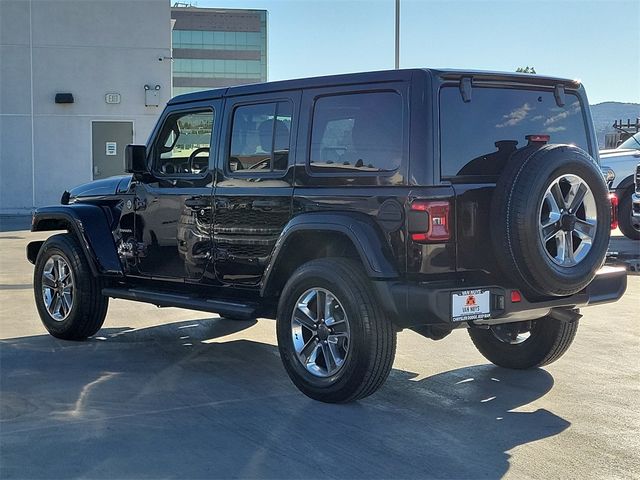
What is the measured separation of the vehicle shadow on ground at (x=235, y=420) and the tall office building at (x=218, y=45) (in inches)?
3382

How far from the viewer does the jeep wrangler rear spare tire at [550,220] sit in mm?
4664

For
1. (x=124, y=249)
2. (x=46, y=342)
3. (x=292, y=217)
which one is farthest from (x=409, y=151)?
(x=46, y=342)

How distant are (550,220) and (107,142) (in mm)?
21086

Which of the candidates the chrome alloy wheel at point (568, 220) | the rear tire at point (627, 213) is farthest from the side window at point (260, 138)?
the rear tire at point (627, 213)

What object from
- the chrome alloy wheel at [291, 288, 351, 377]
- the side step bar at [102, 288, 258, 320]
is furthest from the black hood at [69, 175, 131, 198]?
the chrome alloy wheel at [291, 288, 351, 377]

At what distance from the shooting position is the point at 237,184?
5898mm

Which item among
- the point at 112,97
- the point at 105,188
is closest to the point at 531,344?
the point at 105,188

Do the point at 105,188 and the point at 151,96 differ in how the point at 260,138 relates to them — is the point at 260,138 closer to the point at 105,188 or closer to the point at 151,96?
the point at 105,188

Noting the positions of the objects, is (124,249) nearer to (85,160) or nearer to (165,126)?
(165,126)

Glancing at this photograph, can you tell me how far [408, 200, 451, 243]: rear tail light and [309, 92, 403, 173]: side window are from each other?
0.34 metres

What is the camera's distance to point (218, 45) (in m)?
90.4

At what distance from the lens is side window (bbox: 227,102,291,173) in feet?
18.5

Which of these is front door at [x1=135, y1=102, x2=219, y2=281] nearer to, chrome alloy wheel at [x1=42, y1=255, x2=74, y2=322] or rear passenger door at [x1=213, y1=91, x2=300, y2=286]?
rear passenger door at [x1=213, y1=91, x2=300, y2=286]

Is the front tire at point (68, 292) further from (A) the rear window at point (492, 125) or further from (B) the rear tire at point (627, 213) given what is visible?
(B) the rear tire at point (627, 213)
